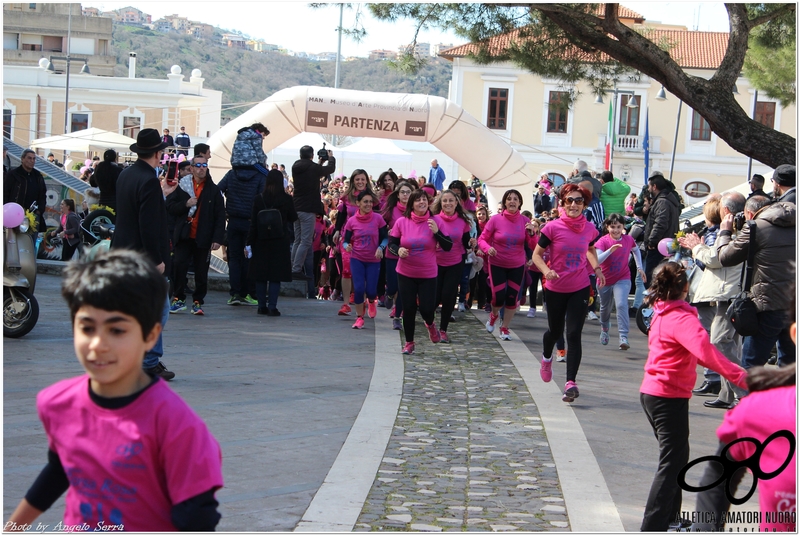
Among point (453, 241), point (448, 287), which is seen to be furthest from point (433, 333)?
point (453, 241)

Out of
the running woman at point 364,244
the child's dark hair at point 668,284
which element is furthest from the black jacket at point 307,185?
the child's dark hair at point 668,284

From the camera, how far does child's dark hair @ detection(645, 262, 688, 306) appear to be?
16.2 ft

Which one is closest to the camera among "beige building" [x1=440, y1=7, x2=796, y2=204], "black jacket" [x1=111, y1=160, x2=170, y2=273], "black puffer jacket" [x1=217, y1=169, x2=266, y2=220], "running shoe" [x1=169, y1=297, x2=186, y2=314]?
"black jacket" [x1=111, y1=160, x2=170, y2=273]

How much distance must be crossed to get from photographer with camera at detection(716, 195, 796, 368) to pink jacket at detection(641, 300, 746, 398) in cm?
273

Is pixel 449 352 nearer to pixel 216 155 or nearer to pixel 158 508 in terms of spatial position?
pixel 158 508

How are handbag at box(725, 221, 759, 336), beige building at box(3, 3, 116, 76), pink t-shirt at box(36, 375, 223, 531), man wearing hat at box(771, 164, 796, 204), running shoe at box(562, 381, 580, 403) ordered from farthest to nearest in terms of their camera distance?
1. beige building at box(3, 3, 116, 76)
2. running shoe at box(562, 381, 580, 403)
3. man wearing hat at box(771, 164, 796, 204)
4. handbag at box(725, 221, 759, 336)
5. pink t-shirt at box(36, 375, 223, 531)

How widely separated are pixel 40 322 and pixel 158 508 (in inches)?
304

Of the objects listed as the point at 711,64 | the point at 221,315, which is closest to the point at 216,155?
the point at 221,315

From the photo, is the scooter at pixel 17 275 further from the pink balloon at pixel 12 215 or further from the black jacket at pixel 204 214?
the black jacket at pixel 204 214

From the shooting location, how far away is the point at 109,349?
2631 millimetres

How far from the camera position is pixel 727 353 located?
317 inches

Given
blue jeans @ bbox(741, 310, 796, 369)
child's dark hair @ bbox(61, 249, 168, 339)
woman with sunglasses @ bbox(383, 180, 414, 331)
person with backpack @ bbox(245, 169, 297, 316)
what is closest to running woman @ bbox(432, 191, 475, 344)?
woman with sunglasses @ bbox(383, 180, 414, 331)

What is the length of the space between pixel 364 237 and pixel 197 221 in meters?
1.89

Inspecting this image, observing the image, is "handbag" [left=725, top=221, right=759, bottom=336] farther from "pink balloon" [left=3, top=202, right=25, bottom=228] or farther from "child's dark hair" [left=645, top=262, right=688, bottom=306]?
"pink balloon" [left=3, top=202, right=25, bottom=228]
